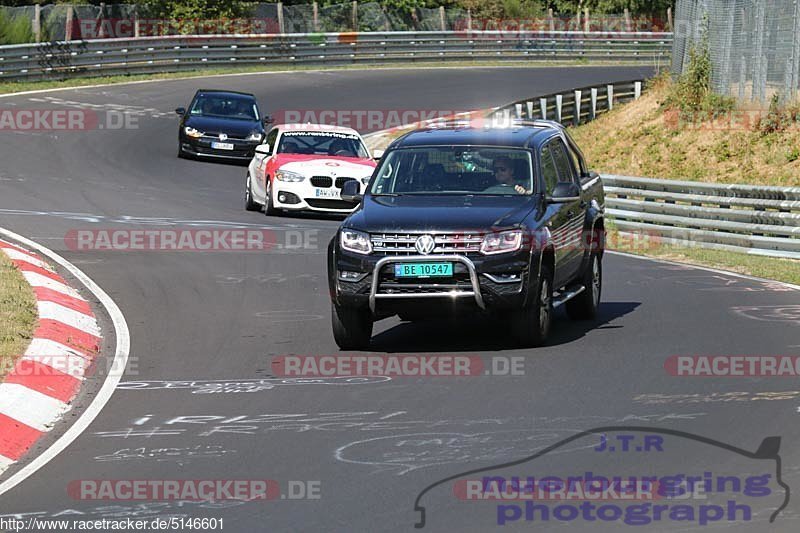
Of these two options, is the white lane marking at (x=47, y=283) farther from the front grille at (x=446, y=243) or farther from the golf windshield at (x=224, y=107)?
the golf windshield at (x=224, y=107)

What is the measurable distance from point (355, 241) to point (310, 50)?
3896 centimetres

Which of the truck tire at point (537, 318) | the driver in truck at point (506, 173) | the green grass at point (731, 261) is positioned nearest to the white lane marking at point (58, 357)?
the truck tire at point (537, 318)

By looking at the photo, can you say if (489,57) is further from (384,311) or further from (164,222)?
(384,311)

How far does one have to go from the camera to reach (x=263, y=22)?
53781 millimetres

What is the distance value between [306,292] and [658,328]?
4.06 meters

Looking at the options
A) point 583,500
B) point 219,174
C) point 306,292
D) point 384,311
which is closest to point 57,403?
point 384,311

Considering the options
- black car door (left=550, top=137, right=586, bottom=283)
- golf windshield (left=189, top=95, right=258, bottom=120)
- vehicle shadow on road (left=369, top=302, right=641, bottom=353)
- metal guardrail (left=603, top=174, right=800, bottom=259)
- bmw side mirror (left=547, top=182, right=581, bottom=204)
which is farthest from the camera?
golf windshield (left=189, top=95, right=258, bottom=120)

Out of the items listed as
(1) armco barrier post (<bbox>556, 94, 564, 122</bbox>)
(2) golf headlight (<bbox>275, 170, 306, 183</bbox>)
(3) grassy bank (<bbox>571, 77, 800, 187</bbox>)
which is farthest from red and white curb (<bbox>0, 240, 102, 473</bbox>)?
(1) armco barrier post (<bbox>556, 94, 564, 122</bbox>)

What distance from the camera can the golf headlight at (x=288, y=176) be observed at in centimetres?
2270

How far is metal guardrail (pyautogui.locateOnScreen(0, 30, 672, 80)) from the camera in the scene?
4112 centimetres

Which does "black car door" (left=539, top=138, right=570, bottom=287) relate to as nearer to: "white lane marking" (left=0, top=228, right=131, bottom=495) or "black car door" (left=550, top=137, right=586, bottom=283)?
"black car door" (left=550, top=137, right=586, bottom=283)

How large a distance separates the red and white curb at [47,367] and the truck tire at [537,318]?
3.46 metres

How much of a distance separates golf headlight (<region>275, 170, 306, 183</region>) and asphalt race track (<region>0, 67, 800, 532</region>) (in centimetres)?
330

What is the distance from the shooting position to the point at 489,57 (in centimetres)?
5503
